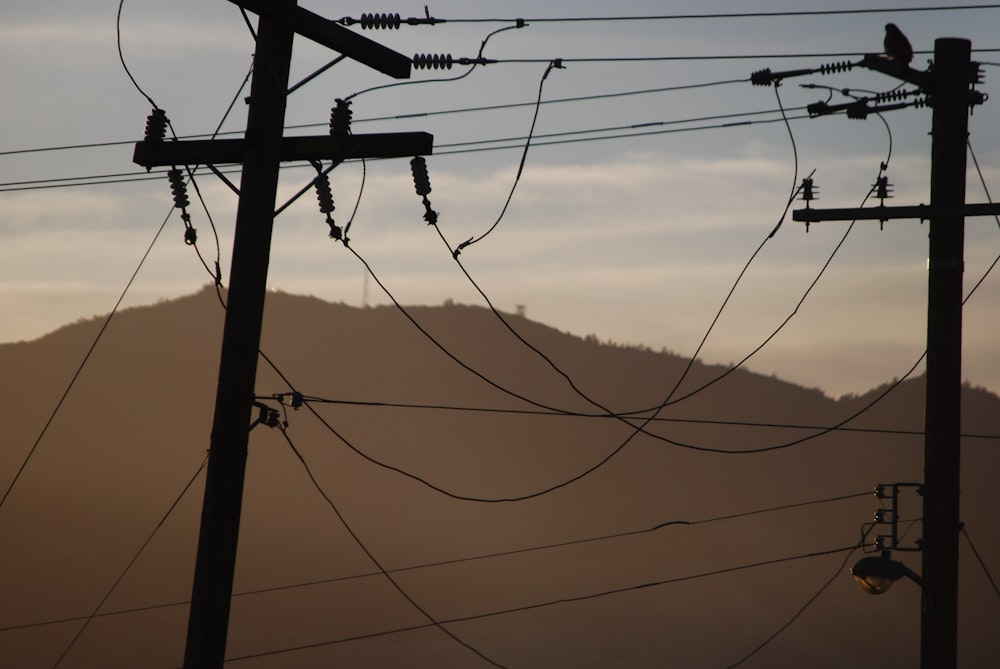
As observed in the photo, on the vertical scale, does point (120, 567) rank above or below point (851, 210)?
below

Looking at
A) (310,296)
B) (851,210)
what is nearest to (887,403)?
(310,296)

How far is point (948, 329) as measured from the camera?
13.0 metres

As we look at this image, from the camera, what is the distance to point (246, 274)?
33.6ft

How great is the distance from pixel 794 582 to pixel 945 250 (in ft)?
481

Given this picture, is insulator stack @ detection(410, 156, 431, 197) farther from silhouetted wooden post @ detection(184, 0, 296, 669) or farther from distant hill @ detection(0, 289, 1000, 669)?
distant hill @ detection(0, 289, 1000, 669)

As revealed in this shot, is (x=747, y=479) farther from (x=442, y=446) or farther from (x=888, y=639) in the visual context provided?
(x=442, y=446)

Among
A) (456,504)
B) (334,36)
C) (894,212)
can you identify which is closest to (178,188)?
(334,36)

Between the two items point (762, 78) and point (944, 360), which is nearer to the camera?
point (944, 360)

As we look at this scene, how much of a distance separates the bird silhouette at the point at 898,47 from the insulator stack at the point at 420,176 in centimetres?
563

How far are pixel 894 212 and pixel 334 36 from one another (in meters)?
6.53

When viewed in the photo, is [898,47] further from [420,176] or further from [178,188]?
[178,188]

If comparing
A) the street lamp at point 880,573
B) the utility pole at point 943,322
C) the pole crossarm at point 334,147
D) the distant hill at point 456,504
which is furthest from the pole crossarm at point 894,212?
the distant hill at point 456,504

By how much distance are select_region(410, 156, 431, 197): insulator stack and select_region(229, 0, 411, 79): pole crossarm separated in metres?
0.85

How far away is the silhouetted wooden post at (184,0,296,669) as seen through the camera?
9945 millimetres
